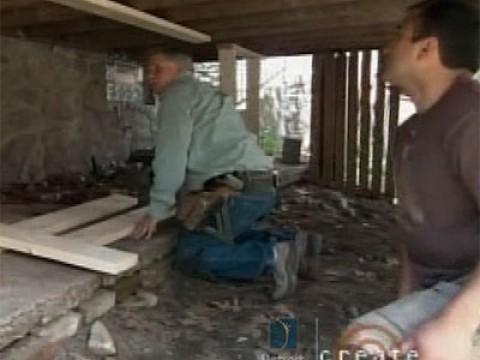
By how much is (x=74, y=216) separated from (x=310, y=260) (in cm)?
124

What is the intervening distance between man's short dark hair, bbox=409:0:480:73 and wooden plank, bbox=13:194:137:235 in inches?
77.8

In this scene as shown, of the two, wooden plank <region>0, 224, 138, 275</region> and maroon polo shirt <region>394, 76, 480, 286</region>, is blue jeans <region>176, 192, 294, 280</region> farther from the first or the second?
maroon polo shirt <region>394, 76, 480, 286</region>

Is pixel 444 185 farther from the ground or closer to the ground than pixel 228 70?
closer to the ground

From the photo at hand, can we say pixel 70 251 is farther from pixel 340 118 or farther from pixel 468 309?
pixel 340 118

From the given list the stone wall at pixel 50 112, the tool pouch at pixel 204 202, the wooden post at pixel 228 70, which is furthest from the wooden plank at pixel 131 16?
the stone wall at pixel 50 112

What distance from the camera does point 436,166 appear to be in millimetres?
1083

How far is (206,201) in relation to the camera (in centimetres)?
261

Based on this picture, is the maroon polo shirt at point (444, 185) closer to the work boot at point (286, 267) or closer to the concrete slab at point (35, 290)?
the concrete slab at point (35, 290)

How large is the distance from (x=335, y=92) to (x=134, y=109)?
2205 mm

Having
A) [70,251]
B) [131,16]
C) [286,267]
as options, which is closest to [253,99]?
[131,16]

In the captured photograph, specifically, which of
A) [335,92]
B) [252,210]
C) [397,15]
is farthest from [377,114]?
[252,210]

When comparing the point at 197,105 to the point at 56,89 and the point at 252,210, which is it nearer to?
the point at 252,210

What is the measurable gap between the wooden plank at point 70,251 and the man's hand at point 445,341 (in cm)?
150

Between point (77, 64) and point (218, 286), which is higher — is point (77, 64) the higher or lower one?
the higher one
